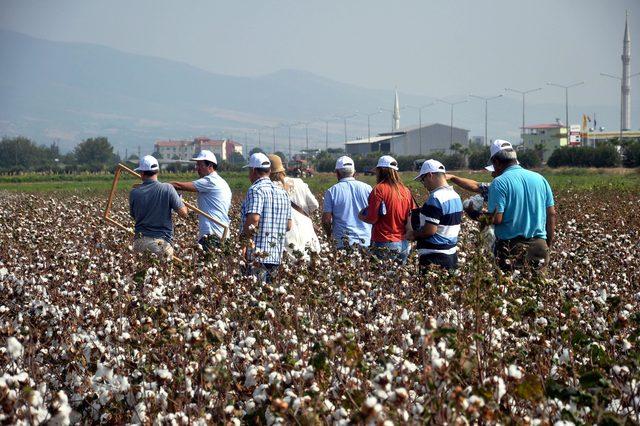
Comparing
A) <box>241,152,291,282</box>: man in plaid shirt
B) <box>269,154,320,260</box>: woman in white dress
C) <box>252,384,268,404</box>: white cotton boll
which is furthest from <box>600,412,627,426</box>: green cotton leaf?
<box>269,154,320,260</box>: woman in white dress

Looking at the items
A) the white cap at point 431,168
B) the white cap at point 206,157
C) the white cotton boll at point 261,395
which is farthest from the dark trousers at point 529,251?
the white cotton boll at point 261,395

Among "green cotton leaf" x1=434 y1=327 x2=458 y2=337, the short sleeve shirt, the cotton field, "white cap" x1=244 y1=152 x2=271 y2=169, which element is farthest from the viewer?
the short sleeve shirt

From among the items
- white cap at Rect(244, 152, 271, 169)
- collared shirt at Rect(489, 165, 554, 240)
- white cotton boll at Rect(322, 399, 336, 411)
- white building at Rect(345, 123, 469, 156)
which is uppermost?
white building at Rect(345, 123, 469, 156)

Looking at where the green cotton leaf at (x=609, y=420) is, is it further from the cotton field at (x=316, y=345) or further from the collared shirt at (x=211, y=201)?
the collared shirt at (x=211, y=201)

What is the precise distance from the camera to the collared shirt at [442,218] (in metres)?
7.35

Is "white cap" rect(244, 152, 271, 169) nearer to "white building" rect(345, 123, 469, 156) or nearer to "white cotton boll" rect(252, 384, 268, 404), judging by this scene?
"white cotton boll" rect(252, 384, 268, 404)

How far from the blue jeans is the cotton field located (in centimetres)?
19

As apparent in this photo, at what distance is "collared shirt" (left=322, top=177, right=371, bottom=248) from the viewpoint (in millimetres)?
8727

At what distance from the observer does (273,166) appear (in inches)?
331

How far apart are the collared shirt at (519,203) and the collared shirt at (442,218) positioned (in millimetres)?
302

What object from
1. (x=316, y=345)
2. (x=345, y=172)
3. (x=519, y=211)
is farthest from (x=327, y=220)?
(x=316, y=345)

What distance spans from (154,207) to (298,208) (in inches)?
47.8

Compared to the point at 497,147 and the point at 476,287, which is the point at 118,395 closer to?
the point at 476,287

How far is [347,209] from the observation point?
8.73m
